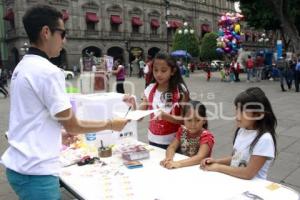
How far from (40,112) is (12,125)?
19 cm

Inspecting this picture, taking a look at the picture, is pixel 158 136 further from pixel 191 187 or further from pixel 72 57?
pixel 72 57

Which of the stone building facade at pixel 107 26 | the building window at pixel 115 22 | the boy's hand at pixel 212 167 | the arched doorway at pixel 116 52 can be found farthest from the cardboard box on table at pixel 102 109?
the building window at pixel 115 22

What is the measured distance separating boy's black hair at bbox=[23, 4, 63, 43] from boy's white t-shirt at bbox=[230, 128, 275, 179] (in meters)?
1.41

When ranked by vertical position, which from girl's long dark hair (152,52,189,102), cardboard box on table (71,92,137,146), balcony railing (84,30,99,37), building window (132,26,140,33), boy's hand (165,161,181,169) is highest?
building window (132,26,140,33)

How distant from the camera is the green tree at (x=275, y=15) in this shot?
18406 mm

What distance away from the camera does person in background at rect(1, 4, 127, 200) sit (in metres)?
1.76

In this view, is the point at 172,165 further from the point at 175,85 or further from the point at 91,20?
the point at 91,20

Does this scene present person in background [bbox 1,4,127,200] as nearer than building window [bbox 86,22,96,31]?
Yes

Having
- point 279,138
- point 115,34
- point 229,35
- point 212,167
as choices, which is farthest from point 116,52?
point 212,167

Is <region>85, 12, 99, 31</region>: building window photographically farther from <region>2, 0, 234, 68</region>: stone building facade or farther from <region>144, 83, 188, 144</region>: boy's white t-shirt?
<region>144, 83, 188, 144</region>: boy's white t-shirt

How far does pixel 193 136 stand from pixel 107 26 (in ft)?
131

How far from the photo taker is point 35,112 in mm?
1789

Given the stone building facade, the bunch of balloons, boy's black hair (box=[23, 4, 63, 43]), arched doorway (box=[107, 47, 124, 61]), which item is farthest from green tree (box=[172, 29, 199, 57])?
boy's black hair (box=[23, 4, 63, 43])

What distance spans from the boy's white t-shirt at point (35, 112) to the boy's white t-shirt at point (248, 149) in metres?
1.22
